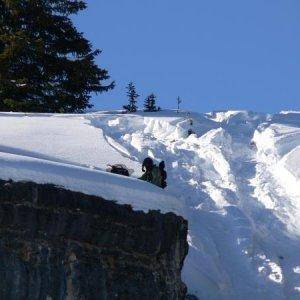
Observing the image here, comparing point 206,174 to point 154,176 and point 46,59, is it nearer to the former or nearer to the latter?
point 154,176

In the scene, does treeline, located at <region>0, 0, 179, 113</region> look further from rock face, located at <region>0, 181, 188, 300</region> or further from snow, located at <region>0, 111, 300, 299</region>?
rock face, located at <region>0, 181, 188, 300</region>

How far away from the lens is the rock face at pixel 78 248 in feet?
45.0

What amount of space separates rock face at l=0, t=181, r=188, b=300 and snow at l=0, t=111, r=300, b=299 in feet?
0.77

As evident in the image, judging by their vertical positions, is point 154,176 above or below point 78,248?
above

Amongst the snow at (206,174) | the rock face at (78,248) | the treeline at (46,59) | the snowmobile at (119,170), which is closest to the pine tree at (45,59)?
the treeline at (46,59)

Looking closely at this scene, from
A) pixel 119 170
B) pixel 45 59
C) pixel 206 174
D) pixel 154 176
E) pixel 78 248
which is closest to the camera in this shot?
pixel 78 248

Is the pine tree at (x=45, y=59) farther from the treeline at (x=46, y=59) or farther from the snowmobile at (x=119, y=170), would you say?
the snowmobile at (x=119, y=170)

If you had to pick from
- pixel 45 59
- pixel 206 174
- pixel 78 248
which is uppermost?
pixel 45 59

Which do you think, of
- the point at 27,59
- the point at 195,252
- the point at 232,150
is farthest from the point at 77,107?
the point at 195,252

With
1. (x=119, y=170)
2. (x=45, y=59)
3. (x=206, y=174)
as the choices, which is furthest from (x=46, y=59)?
(x=119, y=170)

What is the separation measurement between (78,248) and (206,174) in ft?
19.9

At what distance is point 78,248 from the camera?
1402 centimetres

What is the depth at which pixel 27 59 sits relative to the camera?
27.7 metres

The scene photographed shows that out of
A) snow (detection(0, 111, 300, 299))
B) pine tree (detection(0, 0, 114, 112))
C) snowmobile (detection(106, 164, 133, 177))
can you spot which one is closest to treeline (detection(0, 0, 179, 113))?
pine tree (detection(0, 0, 114, 112))
